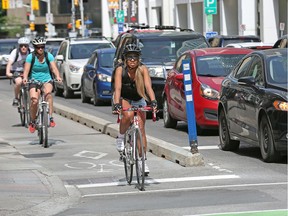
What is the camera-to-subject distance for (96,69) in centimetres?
2767

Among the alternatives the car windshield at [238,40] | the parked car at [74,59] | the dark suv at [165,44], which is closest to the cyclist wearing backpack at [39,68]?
the dark suv at [165,44]

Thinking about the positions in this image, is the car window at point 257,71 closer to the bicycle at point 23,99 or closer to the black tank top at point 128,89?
the black tank top at point 128,89

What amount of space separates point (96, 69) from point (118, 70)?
15.8m

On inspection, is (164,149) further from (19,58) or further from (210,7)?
(210,7)

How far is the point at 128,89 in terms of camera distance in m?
12.0

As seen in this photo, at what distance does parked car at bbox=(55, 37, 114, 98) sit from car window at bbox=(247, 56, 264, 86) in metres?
17.1

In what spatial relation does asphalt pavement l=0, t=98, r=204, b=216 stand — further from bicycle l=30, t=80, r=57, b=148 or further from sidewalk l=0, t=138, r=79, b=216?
bicycle l=30, t=80, r=57, b=148

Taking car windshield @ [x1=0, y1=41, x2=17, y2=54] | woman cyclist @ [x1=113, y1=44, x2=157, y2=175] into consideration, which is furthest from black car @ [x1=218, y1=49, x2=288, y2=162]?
car windshield @ [x1=0, y1=41, x2=17, y2=54]

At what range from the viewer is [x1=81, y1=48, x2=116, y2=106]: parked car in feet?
89.6

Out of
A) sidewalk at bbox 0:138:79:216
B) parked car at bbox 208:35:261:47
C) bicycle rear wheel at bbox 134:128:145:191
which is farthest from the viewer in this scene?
parked car at bbox 208:35:261:47

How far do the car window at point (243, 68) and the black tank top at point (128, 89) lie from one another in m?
3.29

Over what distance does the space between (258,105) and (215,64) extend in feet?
16.6

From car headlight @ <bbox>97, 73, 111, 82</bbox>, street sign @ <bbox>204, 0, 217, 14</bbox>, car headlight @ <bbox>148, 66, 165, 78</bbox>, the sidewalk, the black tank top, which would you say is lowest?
the sidewalk

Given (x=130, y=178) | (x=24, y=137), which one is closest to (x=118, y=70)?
(x=130, y=178)
